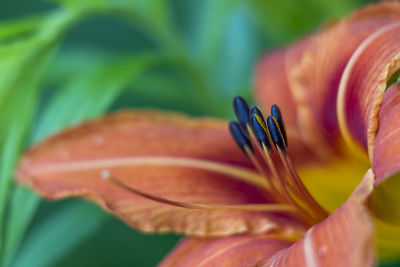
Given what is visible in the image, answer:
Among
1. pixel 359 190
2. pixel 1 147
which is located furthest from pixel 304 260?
pixel 1 147

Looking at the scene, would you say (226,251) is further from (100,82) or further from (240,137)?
(100,82)

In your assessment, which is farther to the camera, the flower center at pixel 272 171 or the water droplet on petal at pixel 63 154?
the water droplet on petal at pixel 63 154

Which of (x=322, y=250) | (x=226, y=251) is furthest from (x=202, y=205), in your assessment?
(x=322, y=250)

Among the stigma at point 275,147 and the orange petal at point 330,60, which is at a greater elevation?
the orange petal at point 330,60

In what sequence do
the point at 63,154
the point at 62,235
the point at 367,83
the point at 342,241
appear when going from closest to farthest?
the point at 342,241
the point at 367,83
the point at 63,154
the point at 62,235

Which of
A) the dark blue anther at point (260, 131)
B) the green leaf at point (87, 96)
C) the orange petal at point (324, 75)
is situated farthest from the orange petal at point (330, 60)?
the green leaf at point (87, 96)

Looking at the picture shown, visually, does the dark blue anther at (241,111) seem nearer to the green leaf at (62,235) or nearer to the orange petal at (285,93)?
the orange petal at (285,93)

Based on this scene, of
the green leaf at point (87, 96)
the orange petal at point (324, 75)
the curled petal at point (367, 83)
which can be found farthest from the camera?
the green leaf at point (87, 96)

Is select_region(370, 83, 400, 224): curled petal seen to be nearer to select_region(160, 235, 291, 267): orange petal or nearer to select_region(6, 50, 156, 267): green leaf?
select_region(160, 235, 291, 267): orange petal
